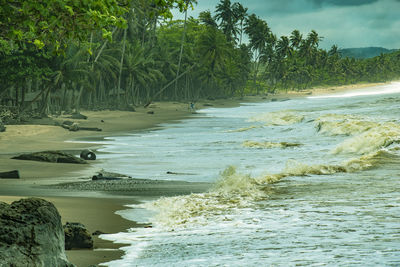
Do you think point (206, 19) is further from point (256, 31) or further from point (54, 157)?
point (54, 157)

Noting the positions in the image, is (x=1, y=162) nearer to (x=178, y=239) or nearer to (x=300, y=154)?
(x=300, y=154)

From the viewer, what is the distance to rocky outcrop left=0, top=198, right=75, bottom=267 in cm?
427

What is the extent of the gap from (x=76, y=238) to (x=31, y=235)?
5.93ft

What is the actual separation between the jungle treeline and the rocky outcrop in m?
2.06

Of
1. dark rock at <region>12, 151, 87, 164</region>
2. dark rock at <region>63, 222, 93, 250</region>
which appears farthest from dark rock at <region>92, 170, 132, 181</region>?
dark rock at <region>63, 222, 93, 250</region>

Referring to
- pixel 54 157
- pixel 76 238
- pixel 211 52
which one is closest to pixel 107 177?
pixel 54 157

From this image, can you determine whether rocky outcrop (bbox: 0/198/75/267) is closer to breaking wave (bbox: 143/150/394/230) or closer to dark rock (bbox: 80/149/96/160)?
breaking wave (bbox: 143/150/394/230)

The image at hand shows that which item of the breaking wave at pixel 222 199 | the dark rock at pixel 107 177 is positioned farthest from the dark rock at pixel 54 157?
the breaking wave at pixel 222 199

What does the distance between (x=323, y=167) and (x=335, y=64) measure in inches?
7034

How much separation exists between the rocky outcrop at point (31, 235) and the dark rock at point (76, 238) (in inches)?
53.9

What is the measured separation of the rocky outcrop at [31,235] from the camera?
427 centimetres

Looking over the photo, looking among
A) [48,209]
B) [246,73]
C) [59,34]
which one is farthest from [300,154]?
[246,73]

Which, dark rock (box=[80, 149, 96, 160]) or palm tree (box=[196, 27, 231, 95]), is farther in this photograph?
palm tree (box=[196, 27, 231, 95])

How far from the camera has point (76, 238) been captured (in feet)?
20.4
